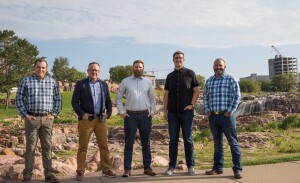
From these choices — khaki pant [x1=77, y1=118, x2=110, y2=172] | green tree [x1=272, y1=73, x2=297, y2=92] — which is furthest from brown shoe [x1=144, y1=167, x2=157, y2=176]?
green tree [x1=272, y1=73, x2=297, y2=92]

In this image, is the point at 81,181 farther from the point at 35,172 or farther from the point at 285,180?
the point at 285,180

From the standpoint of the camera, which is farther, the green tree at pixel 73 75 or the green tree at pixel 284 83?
the green tree at pixel 284 83

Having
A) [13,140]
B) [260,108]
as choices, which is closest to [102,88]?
[13,140]

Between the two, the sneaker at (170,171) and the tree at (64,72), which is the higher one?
the tree at (64,72)

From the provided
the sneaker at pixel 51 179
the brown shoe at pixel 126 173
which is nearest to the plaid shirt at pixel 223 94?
the brown shoe at pixel 126 173

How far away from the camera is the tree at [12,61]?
A: 4903 centimetres

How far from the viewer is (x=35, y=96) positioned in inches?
268

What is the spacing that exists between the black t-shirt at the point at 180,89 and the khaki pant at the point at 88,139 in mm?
1314

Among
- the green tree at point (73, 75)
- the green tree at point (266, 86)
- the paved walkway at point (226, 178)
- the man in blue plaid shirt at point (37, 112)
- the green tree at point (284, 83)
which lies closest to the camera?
the paved walkway at point (226, 178)

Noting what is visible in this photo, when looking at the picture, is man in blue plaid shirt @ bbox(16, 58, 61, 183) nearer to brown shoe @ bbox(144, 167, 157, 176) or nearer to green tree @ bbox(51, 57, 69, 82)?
brown shoe @ bbox(144, 167, 157, 176)

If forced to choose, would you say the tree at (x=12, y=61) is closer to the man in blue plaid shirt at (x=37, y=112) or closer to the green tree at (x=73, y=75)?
the man in blue plaid shirt at (x=37, y=112)

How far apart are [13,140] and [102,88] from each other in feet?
47.4

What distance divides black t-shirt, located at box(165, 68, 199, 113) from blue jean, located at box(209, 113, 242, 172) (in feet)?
1.86

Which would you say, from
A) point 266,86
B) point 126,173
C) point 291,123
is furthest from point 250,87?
point 126,173
